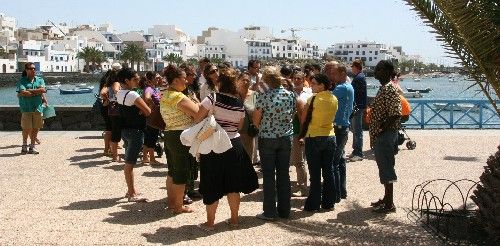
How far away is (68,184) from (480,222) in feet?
17.2

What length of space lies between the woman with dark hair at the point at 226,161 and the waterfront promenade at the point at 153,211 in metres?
0.35

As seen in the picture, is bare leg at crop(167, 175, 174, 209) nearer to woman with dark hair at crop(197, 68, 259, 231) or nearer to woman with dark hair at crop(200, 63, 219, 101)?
woman with dark hair at crop(197, 68, 259, 231)

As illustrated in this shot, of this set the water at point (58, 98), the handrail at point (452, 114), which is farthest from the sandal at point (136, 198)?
the water at point (58, 98)

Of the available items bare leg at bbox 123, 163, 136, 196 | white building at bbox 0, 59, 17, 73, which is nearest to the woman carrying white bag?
bare leg at bbox 123, 163, 136, 196

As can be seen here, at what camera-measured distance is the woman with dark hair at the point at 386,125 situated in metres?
6.17

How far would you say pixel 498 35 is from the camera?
15.1ft

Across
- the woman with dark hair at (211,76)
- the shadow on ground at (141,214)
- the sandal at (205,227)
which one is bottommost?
the shadow on ground at (141,214)

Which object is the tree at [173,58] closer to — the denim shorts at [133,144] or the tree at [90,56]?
the tree at [90,56]

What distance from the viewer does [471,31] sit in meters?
4.51

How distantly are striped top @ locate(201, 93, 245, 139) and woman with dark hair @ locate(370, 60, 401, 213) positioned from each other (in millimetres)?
1521

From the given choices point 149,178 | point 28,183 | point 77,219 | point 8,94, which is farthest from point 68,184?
point 8,94

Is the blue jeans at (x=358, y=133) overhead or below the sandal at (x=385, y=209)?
overhead

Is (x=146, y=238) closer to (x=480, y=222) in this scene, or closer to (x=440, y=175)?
(x=480, y=222)

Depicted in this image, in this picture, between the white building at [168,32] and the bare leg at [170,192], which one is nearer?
the bare leg at [170,192]
